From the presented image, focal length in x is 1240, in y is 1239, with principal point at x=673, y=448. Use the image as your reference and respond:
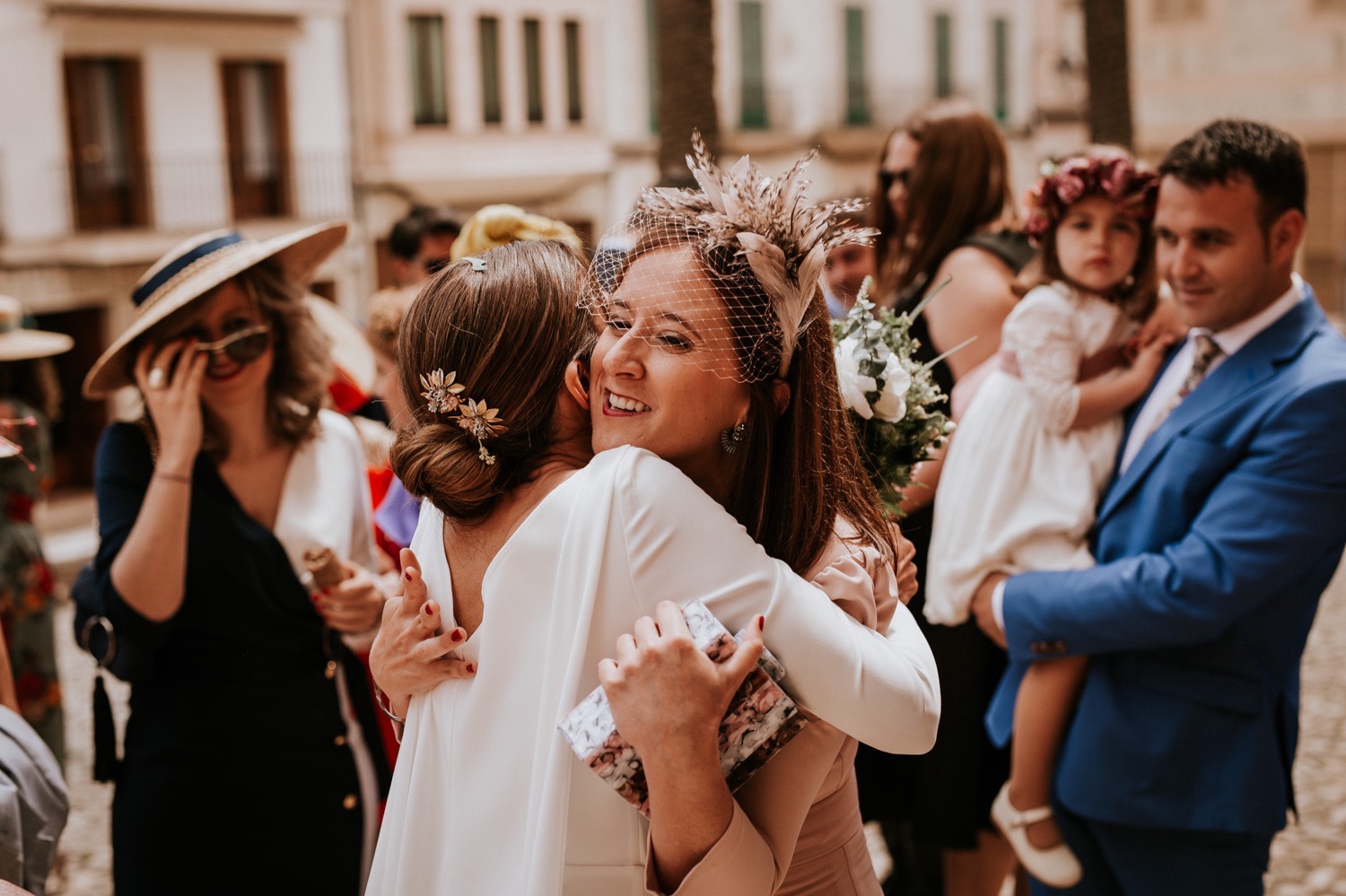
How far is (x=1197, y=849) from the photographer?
9.84ft

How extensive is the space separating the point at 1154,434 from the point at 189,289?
7.91ft

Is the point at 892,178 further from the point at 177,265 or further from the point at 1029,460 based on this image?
the point at 177,265

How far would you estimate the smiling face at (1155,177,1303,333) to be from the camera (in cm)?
290

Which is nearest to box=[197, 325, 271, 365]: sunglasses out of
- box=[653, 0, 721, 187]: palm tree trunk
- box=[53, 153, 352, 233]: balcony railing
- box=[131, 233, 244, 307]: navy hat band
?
box=[131, 233, 244, 307]: navy hat band

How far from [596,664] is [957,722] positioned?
2.44 m

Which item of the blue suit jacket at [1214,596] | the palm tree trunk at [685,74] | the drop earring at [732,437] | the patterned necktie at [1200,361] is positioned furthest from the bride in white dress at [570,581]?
the palm tree trunk at [685,74]

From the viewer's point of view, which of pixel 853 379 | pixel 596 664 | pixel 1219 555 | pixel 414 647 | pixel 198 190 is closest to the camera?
pixel 596 664

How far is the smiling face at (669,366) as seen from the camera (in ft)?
5.82

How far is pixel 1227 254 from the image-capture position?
2906mm

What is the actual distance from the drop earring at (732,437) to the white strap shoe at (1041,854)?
6.29 ft

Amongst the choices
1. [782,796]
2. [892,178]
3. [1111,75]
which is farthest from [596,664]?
[1111,75]

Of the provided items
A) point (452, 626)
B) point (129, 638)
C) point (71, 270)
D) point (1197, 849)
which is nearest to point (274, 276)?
point (129, 638)

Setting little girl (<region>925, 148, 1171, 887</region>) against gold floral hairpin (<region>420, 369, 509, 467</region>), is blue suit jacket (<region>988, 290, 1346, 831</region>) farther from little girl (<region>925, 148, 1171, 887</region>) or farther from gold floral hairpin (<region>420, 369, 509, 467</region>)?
gold floral hairpin (<region>420, 369, 509, 467</region>)

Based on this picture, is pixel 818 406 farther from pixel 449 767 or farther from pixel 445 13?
pixel 445 13
